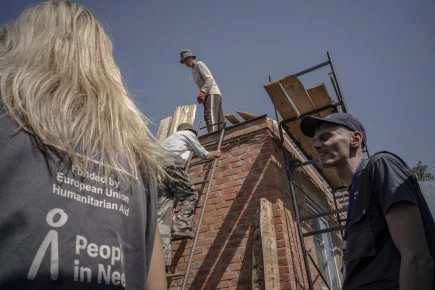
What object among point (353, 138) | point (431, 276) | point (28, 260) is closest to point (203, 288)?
point (353, 138)

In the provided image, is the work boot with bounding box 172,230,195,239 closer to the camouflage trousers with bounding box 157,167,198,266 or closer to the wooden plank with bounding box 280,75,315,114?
the camouflage trousers with bounding box 157,167,198,266

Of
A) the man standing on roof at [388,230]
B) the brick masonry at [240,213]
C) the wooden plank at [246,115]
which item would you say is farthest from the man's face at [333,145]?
the wooden plank at [246,115]

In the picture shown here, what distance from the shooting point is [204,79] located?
279 inches

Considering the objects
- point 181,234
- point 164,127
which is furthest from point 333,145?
point 164,127

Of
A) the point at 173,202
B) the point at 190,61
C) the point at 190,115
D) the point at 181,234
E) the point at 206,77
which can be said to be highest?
the point at 190,61

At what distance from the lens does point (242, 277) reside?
4.05 m

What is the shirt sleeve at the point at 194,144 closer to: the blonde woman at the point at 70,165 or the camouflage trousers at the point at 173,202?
the camouflage trousers at the point at 173,202

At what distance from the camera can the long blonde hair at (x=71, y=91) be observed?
32.1 inches

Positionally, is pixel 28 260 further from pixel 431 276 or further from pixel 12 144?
pixel 431 276

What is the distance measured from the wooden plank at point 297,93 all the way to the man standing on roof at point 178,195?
150cm

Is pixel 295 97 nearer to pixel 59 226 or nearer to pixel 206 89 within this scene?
pixel 206 89

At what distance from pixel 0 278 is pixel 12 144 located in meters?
0.30

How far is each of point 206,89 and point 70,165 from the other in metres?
6.18

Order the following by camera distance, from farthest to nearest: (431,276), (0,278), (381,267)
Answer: (381,267) → (431,276) → (0,278)
